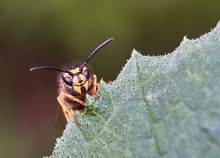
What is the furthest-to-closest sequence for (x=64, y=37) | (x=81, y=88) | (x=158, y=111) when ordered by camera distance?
(x=64, y=37) → (x=81, y=88) → (x=158, y=111)

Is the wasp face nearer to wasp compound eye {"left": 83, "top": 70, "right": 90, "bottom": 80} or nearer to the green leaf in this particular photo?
wasp compound eye {"left": 83, "top": 70, "right": 90, "bottom": 80}

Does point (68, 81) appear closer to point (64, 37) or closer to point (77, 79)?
point (77, 79)

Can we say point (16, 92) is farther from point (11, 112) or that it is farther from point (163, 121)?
point (163, 121)

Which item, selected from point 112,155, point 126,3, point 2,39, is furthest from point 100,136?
point 2,39

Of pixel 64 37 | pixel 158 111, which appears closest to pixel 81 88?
pixel 158 111

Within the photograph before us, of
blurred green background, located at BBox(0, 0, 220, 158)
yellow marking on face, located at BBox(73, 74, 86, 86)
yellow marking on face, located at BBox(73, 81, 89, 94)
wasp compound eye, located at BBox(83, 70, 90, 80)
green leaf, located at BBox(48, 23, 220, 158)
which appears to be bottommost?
green leaf, located at BBox(48, 23, 220, 158)

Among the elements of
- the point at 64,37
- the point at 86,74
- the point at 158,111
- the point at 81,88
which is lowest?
the point at 158,111

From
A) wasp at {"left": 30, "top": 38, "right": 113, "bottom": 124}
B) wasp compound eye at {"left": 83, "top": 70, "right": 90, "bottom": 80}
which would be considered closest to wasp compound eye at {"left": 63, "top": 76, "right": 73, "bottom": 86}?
wasp at {"left": 30, "top": 38, "right": 113, "bottom": 124}
